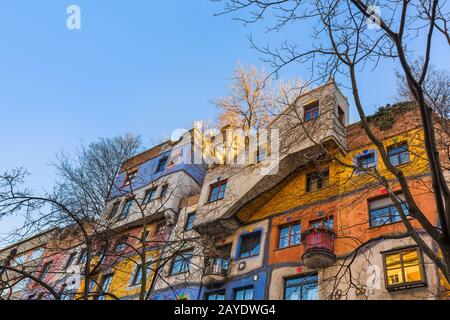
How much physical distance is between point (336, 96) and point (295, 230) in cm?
654

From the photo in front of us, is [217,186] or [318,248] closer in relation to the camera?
[318,248]

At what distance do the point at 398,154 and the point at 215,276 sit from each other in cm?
847

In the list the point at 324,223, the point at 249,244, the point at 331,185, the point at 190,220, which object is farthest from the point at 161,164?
the point at 324,223

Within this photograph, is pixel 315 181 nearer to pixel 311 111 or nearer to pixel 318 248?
pixel 311 111

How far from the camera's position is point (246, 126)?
1021 inches

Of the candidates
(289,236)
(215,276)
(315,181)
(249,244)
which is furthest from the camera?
(249,244)

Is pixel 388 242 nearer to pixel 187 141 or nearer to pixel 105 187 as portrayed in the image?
pixel 105 187

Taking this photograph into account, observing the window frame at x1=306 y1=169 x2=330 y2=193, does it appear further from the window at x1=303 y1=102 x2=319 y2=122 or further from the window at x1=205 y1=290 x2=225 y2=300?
the window at x1=205 y1=290 x2=225 y2=300

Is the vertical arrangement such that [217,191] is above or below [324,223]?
above

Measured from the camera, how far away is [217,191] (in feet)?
64.4

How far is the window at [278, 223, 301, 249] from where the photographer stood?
49.6ft
